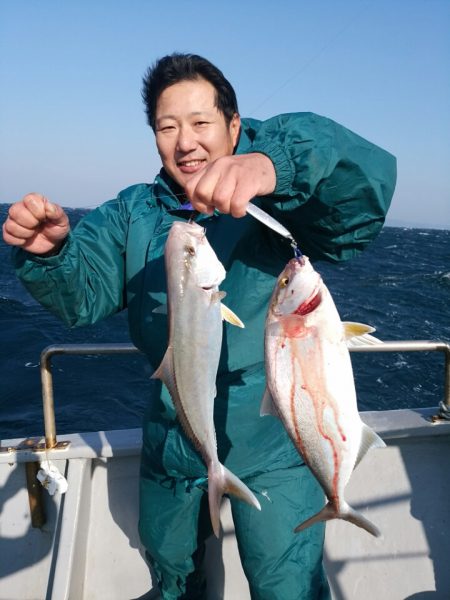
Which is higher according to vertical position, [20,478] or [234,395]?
[234,395]

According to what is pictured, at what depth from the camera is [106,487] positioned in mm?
3756

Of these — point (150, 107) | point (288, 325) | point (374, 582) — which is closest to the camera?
point (288, 325)

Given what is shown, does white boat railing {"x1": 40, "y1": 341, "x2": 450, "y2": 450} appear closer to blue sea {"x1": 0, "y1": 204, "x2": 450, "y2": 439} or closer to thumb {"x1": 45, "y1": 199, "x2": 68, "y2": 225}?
blue sea {"x1": 0, "y1": 204, "x2": 450, "y2": 439}

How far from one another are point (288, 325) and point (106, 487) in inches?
92.4

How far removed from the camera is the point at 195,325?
2217 millimetres

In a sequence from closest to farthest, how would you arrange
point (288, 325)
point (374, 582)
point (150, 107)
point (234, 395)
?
point (288, 325) → point (234, 395) → point (150, 107) → point (374, 582)

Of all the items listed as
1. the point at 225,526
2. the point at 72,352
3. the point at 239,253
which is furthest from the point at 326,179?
the point at 225,526

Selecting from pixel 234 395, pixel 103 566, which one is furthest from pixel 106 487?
pixel 234 395

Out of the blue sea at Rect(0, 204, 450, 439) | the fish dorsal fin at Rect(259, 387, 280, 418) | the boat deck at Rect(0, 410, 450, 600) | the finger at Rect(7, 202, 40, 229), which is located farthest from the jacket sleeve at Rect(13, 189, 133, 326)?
the blue sea at Rect(0, 204, 450, 439)

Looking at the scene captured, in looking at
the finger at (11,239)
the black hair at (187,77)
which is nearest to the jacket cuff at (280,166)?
the black hair at (187,77)

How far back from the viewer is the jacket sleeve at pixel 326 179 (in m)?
2.07

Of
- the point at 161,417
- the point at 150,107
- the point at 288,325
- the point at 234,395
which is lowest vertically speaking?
the point at 161,417

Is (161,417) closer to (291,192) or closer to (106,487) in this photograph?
(106,487)

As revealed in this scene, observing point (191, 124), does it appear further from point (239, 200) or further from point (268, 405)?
point (268, 405)
